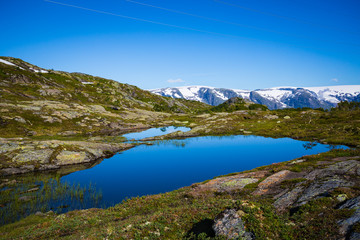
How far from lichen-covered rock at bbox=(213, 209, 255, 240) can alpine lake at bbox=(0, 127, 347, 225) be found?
23350mm

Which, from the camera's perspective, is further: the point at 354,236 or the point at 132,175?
the point at 132,175

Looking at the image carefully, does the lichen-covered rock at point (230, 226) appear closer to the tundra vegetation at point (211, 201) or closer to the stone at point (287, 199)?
the tundra vegetation at point (211, 201)

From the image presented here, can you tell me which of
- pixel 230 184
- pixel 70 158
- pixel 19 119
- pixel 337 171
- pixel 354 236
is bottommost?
pixel 230 184

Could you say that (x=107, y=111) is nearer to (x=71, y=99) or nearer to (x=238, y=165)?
(x=71, y=99)

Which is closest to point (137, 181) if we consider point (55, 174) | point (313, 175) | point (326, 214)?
point (55, 174)

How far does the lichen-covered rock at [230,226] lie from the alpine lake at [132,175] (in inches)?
919

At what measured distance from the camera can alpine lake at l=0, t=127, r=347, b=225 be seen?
3148 cm

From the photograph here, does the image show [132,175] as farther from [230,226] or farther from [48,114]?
[48,114]

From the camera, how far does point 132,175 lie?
44219 mm

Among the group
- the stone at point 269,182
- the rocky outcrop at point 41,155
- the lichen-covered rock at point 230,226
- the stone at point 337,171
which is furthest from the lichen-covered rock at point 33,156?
the stone at point 337,171

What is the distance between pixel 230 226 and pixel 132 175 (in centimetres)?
3542

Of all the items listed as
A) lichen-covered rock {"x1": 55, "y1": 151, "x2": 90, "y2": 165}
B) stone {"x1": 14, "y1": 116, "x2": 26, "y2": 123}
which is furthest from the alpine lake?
stone {"x1": 14, "y1": 116, "x2": 26, "y2": 123}

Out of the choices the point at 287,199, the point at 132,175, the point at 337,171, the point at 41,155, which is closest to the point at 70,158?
the point at 41,155

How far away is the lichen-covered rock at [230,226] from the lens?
38.1 ft
